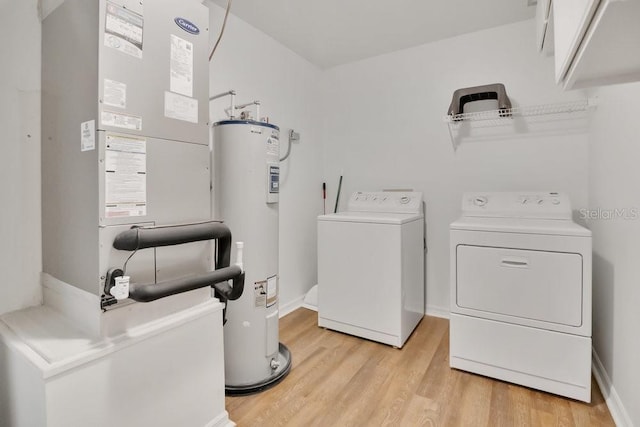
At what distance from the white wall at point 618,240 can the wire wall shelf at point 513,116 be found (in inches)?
7.7

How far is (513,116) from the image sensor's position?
2.36 metres

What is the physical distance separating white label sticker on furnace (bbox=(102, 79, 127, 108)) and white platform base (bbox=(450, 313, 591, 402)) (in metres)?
1.96

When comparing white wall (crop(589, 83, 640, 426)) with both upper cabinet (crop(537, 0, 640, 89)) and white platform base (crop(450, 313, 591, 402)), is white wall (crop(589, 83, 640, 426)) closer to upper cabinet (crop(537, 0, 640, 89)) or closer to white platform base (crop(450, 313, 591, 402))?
white platform base (crop(450, 313, 591, 402))

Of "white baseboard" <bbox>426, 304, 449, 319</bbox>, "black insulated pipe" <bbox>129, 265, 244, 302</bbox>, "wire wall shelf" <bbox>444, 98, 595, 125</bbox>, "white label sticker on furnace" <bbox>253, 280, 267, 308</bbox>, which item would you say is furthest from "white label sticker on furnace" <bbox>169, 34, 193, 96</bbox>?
"white baseboard" <bbox>426, 304, 449, 319</bbox>

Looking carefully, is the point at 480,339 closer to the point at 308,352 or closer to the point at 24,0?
the point at 308,352

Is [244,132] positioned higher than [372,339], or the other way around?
[244,132]

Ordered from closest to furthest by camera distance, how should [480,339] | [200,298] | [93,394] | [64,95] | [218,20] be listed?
1. [93,394]
2. [64,95]
3. [200,298]
4. [480,339]
5. [218,20]

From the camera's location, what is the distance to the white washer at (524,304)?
1.58m

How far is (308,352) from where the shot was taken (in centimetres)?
211

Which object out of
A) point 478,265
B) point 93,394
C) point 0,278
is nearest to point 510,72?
point 478,265

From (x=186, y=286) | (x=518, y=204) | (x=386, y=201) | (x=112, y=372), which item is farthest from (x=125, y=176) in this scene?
(x=518, y=204)

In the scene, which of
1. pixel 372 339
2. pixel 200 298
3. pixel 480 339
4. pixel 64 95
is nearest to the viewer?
pixel 64 95

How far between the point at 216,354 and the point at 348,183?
2128 mm

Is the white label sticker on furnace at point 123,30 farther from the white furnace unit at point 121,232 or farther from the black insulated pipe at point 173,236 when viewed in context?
the black insulated pipe at point 173,236
